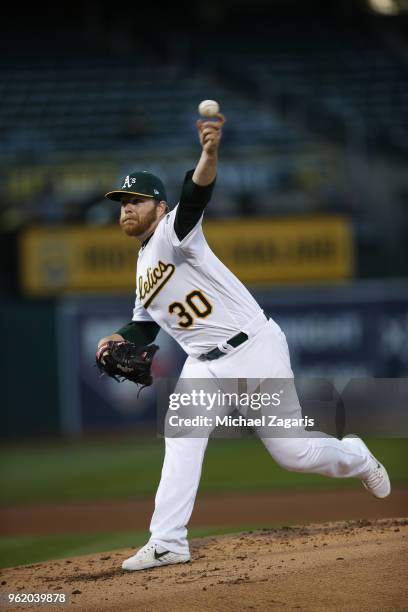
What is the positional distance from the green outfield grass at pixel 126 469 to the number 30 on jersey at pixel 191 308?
4.61 m

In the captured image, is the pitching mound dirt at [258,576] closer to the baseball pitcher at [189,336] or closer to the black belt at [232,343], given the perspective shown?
the baseball pitcher at [189,336]

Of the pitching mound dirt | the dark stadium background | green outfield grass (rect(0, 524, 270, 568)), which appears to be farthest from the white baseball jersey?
the dark stadium background

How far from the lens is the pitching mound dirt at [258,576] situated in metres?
3.91

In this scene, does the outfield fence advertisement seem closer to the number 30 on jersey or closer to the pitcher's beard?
the pitcher's beard

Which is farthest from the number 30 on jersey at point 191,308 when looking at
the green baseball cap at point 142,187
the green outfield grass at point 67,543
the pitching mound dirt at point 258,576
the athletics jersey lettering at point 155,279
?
the green outfield grass at point 67,543

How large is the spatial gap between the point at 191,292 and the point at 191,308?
0.08 metres

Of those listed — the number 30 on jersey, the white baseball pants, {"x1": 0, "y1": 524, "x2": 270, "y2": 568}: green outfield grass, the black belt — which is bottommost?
{"x1": 0, "y1": 524, "x2": 270, "y2": 568}: green outfield grass

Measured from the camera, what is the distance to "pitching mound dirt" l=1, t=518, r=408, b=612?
3.91 metres

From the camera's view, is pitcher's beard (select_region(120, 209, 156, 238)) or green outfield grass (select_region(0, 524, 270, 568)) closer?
pitcher's beard (select_region(120, 209, 156, 238))

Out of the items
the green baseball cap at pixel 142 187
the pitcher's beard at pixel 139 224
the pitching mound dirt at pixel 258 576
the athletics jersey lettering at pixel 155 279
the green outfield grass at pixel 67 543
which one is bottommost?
the green outfield grass at pixel 67 543

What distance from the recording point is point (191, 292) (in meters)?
4.59

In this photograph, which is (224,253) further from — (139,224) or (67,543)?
(139,224)

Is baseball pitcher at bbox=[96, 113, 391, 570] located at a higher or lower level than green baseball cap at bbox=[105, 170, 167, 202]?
lower

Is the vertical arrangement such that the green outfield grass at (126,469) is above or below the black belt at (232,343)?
below
